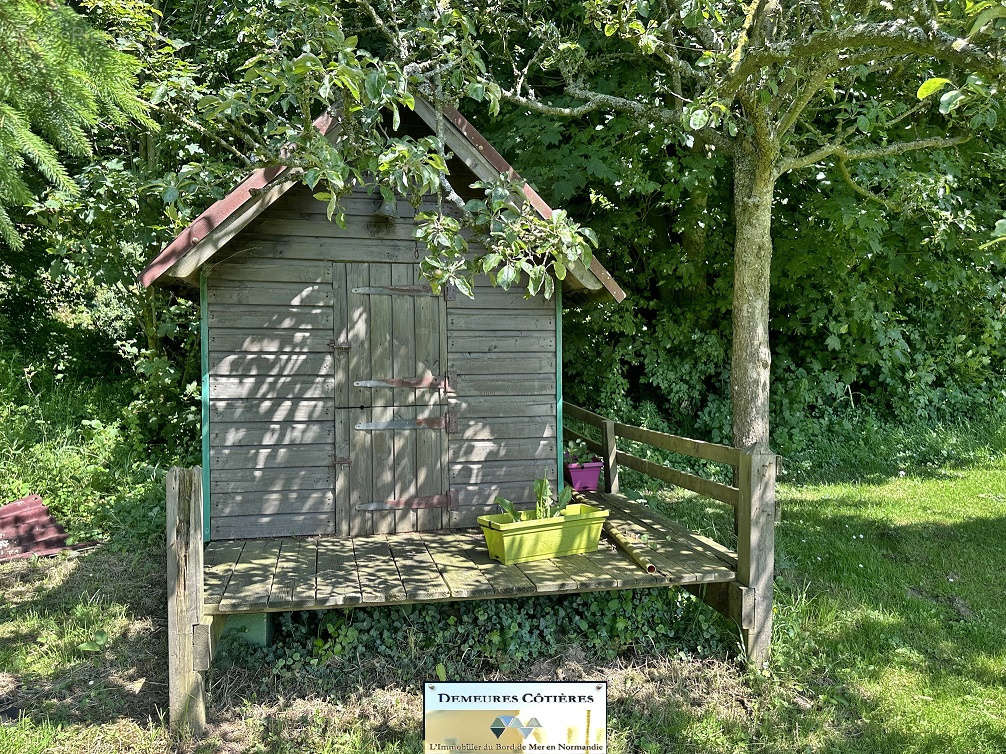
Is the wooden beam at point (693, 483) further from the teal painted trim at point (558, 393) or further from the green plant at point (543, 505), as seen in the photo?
the green plant at point (543, 505)

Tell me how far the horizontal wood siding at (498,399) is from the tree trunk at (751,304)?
1.75 metres

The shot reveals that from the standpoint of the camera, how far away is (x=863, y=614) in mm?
5539

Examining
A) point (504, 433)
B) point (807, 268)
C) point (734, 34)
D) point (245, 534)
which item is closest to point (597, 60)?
point (734, 34)

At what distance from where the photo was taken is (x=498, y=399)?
6340 mm

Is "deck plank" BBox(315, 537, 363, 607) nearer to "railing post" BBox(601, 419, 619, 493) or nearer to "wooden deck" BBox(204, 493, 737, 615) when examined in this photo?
"wooden deck" BBox(204, 493, 737, 615)

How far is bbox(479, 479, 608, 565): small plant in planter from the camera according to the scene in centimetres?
513

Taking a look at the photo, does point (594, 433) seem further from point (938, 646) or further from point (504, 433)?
point (938, 646)

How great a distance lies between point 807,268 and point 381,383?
6.13m

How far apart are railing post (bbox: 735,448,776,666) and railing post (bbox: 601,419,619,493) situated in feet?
8.11

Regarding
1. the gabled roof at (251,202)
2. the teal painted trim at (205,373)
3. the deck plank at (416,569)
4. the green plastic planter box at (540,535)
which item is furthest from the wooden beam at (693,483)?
the teal painted trim at (205,373)

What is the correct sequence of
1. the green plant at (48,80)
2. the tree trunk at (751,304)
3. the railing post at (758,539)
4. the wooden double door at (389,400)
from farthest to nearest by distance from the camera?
the tree trunk at (751,304), the wooden double door at (389,400), the railing post at (758,539), the green plant at (48,80)

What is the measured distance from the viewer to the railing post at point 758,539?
482 centimetres

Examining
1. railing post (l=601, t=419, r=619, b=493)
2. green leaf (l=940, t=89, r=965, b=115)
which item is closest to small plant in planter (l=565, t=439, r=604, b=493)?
railing post (l=601, t=419, r=619, b=493)

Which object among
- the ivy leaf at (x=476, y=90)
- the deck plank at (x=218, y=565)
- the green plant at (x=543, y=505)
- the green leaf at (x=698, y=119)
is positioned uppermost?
the ivy leaf at (x=476, y=90)
